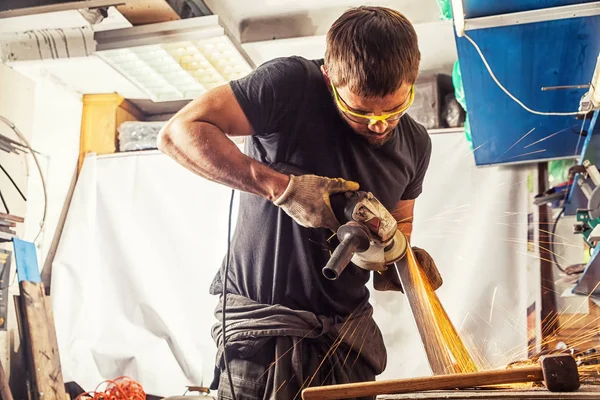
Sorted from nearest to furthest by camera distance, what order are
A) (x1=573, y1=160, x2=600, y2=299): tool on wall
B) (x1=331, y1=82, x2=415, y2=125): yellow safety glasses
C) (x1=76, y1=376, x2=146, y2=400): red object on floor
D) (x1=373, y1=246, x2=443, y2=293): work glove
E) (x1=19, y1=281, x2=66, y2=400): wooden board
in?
(x1=331, y1=82, x2=415, y2=125): yellow safety glasses → (x1=373, y1=246, x2=443, y2=293): work glove → (x1=573, y1=160, x2=600, y2=299): tool on wall → (x1=19, y1=281, x2=66, y2=400): wooden board → (x1=76, y1=376, x2=146, y2=400): red object on floor

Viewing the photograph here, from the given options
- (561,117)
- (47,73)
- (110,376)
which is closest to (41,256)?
(110,376)

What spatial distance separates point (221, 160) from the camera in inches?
62.4

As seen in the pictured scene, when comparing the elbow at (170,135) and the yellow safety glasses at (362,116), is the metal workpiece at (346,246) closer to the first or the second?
the yellow safety glasses at (362,116)

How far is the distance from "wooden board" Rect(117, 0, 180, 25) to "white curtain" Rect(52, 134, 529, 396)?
3.90 feet

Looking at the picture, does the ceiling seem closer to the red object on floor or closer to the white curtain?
the white curtain

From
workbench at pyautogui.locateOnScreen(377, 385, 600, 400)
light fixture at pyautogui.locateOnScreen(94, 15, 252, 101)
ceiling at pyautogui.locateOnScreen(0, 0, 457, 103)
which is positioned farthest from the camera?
ceiling at pyautogui.locateOnScreen(0, 0, 457, 103)

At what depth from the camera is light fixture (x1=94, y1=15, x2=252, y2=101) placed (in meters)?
3.30

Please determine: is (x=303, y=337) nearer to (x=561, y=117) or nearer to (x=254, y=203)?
(x=254, y=203)

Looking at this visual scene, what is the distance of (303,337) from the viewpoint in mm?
1659

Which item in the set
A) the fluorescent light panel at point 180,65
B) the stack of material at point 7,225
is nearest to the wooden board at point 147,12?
the fluorescent light panel at point 180,65

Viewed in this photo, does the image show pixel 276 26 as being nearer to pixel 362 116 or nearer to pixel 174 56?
pixel 174 56

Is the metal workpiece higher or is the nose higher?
the nose

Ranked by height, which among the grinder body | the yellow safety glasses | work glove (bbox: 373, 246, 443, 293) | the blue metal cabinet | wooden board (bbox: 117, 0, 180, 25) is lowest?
work glove (bbox: 373, 246, 443, 293)

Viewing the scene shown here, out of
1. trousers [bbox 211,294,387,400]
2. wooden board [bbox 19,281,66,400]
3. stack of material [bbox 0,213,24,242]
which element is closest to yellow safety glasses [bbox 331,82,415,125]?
trousers [bbox 211,294,387,400]
